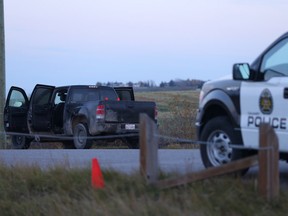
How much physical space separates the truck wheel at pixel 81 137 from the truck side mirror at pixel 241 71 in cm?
1039

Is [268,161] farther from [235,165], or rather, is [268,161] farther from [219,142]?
[219,142]

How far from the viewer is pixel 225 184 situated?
8.00m

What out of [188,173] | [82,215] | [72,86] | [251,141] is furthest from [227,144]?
[72,86]

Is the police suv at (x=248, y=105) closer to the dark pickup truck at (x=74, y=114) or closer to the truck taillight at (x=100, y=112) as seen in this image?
the dark pickup truck at (x=74, y=114)

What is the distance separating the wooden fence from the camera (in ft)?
24.2

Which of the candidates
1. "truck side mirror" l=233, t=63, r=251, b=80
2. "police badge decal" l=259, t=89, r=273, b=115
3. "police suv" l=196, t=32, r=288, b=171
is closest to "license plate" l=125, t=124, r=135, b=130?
"police suv" l=196, t=32, r=288, b=171

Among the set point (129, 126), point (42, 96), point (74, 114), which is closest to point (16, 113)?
point (42, 96)

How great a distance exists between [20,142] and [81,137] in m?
3.64

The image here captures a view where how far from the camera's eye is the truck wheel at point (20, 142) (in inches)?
866

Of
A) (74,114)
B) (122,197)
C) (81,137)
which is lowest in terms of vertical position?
(81,137)

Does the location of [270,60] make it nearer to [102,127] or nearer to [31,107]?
[102,127]

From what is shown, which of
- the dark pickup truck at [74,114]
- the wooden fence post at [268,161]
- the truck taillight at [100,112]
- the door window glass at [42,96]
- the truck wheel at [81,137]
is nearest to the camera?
the wooden fence post at [268,161]

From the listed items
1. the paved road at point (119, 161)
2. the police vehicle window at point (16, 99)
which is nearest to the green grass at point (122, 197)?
the paved road at point (119, 161)

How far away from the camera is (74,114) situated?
1989cm
